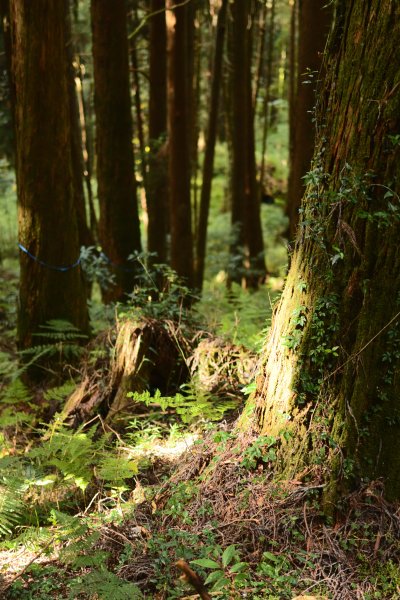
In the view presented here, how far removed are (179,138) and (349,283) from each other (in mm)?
6472

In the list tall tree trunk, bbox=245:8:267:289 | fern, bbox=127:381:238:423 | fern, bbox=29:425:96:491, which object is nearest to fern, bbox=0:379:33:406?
fern, bbox=29:425:96:491

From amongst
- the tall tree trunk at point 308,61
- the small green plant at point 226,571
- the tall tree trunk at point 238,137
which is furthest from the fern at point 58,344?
the tall tree trunk at point 238,137

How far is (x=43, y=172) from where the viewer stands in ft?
20.1

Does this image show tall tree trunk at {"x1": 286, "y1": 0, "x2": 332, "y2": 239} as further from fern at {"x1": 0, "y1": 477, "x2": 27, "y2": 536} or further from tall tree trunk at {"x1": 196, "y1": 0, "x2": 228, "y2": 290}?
tall tree trunk at {"x1": 196, "y1": 0, "x2": 228, "y2": 290}

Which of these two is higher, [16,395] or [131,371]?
[131,371]

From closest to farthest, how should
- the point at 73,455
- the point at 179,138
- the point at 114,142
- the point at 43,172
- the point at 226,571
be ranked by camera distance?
the point at 226,571
the point at 73,455
the point at 43,172
the point at 114,142
the point at 179,138

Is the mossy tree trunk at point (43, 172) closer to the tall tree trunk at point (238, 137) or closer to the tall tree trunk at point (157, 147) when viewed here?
the tall tree trunk at point (157, 147)

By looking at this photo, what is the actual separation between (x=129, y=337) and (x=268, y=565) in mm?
2559

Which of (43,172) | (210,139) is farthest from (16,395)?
(210,139)

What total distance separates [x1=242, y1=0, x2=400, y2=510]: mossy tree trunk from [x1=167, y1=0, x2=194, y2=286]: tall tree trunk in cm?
512

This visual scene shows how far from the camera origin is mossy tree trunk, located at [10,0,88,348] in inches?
232

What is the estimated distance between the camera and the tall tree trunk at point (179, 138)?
27.8 ft

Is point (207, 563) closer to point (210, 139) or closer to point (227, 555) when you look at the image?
point (227, 555)

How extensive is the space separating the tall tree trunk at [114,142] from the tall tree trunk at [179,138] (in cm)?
74
